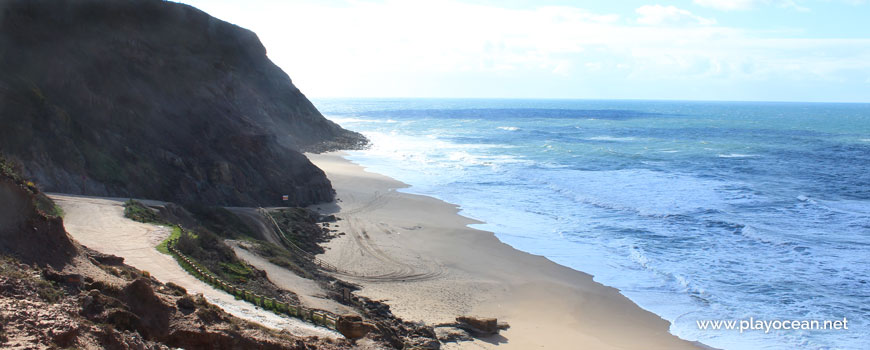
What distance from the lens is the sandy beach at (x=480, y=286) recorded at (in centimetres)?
1719

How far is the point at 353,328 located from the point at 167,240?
7.42 m

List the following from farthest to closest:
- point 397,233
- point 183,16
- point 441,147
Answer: point 441,147 < point 183,16 < point 397,233

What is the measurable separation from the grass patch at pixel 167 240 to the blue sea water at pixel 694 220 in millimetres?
13285

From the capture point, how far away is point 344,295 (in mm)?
17359

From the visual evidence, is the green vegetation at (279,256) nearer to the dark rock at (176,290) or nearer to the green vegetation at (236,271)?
the green vegetation at (236,271)

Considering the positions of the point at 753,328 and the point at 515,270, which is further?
the point at 515,270

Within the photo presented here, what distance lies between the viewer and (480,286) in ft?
69.0

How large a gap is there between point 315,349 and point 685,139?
80323 mm

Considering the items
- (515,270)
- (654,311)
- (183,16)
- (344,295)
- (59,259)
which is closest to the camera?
(59,259)

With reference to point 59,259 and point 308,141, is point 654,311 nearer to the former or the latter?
point 59,259

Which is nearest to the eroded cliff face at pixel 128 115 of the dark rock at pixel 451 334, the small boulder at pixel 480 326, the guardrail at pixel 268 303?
the guardrail at pixel 268 303

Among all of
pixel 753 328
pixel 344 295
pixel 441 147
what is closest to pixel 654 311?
pixel 753 328

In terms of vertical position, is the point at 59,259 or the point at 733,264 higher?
the point at 59,259

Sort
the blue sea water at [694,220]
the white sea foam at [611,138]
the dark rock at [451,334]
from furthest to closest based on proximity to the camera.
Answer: the white sea foam at [611,138] < the blue sea water at [694,220] < the dark rock at [451,334]
